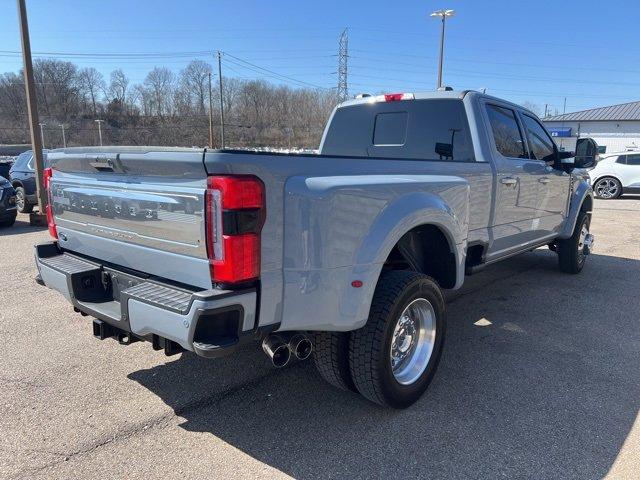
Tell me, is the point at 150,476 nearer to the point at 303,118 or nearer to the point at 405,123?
the point at 405,123

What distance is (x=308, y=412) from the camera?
306cm

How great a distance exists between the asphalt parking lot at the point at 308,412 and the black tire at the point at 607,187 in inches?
602

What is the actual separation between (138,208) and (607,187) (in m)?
19.3

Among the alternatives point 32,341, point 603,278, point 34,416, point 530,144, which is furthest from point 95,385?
point 603,278

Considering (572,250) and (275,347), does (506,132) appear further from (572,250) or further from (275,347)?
(275,347)

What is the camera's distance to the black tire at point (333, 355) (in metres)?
2.81

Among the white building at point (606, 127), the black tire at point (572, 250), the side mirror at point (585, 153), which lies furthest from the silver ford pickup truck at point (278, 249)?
the white building at point (606, 127)

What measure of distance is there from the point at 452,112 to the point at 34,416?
3.91 m

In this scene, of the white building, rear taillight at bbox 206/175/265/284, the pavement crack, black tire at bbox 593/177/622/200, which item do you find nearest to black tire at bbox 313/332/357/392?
rear taillight at bbox 206/175/265/284

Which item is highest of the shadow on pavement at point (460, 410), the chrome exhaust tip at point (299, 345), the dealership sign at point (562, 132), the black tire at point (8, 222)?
the dealership sign at point (562, 132)

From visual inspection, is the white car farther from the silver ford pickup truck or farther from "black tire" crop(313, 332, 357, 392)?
"black tire" crop(313, 332, 357, 392)

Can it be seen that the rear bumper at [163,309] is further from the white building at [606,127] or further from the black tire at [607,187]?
the white building at [606,127]

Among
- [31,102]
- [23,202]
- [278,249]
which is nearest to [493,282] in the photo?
[278,249]

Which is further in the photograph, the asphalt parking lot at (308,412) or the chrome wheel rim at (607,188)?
the chrome wheel rim at (607,188)
